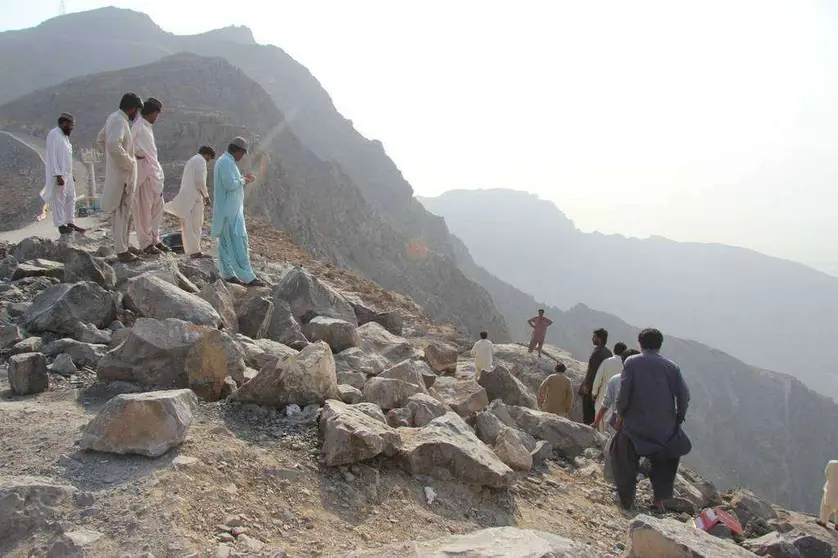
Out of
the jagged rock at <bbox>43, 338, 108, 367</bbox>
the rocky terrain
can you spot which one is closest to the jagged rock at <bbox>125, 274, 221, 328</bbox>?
the rocky terrain

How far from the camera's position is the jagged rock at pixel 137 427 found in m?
2.45

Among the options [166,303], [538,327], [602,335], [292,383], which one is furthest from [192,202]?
[538,327]

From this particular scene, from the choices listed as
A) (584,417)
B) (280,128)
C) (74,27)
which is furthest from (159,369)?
(74,27)

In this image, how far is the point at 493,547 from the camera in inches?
77.5

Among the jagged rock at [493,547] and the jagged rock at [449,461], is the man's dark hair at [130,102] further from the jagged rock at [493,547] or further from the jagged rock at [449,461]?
the jagged rock at [493,547]

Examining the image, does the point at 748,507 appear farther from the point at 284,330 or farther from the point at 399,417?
the point at 284,330

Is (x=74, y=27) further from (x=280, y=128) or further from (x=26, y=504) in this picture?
(x=26, y=504)

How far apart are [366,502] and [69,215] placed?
25.5 feet

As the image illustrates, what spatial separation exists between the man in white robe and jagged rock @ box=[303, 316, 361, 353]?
264 centimetres

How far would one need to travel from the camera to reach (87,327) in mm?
3891

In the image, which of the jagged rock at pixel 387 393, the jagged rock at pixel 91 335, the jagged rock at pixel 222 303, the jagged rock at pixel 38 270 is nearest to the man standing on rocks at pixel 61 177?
the jagged rock at pixel 38 270

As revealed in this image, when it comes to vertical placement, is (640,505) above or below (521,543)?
below

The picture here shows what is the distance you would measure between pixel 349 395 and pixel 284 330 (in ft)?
4.65

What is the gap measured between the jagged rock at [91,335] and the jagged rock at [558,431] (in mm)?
3430
